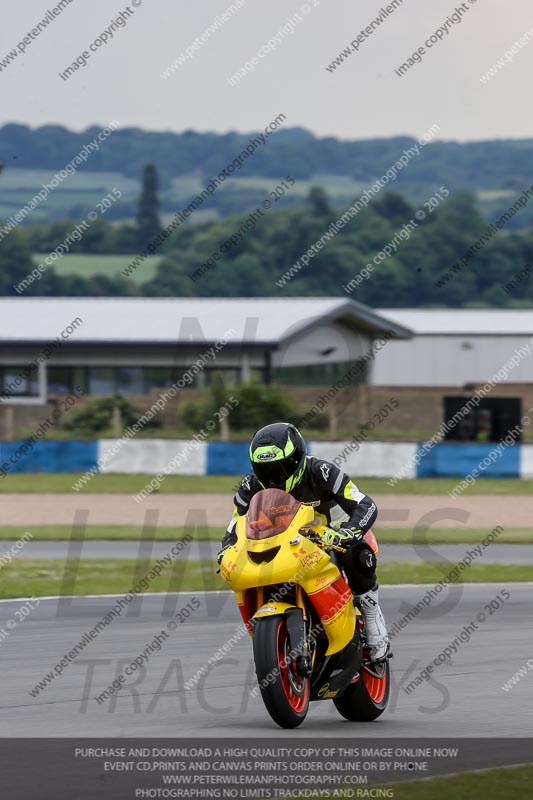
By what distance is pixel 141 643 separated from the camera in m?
10.0

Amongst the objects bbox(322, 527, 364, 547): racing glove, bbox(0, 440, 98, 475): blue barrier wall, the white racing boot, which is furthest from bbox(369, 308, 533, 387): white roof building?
bbox(322, 527, 364, 547): racing glove

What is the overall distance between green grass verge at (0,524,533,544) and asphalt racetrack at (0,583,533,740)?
634 centimetres

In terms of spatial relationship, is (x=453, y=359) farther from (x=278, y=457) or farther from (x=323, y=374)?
(x=278, y=457)

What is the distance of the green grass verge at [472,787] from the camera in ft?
17.7

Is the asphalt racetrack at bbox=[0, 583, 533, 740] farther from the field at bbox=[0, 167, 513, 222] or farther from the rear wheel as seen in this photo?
the field at bbox=[0, 167, 513, 222]

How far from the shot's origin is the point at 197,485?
91.5 ft

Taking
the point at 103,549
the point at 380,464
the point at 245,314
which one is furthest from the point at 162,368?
the point at 103,549

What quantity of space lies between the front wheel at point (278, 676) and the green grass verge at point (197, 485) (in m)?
19.5

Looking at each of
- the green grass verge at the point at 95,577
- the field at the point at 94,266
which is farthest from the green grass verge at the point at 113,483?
the field at the point at 94,266

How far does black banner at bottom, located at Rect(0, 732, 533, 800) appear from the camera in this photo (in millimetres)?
5547

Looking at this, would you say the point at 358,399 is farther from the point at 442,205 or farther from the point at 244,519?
the point at 442,205

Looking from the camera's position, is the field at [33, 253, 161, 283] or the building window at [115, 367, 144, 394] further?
the field at [33, 253, 161, 283]

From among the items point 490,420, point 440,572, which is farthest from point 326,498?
point 490,420

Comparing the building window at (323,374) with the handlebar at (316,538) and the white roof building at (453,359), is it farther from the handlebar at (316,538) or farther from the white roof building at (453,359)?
the handlebar at (316,538)
